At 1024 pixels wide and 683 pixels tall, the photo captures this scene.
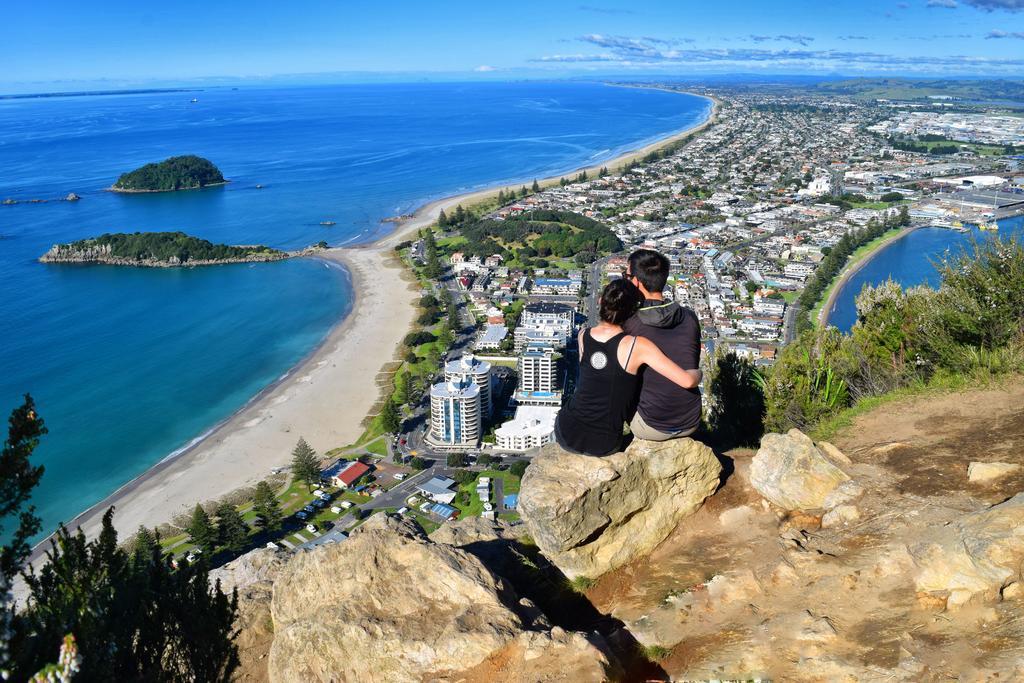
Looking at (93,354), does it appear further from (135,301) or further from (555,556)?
(555,556)

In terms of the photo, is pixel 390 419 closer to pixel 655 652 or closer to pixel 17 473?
pixel 17 473

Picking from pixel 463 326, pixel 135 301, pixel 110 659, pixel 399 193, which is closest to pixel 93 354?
pixel 135 301

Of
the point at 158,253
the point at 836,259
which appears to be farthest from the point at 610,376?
the point at 158,253

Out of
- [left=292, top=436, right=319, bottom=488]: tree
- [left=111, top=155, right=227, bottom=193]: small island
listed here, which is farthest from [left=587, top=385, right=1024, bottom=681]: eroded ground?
[left=111, top=155, right=227, bottom=193]: small island

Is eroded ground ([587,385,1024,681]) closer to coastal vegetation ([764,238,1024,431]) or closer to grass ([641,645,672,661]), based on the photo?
grass ([641,645,672,661])

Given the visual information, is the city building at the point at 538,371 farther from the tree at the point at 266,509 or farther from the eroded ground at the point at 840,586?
the eroded ground at the point at 840,586

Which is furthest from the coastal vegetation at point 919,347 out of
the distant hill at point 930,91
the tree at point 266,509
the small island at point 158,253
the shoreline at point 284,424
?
the distant hill at point 930,91
